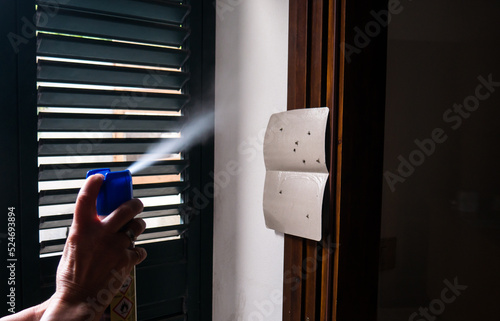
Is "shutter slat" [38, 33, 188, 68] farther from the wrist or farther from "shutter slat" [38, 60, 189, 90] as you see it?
the wrist

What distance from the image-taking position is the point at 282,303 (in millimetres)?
809

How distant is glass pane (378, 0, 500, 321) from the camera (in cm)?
130

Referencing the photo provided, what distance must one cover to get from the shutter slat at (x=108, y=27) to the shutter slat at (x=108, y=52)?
0.02 m

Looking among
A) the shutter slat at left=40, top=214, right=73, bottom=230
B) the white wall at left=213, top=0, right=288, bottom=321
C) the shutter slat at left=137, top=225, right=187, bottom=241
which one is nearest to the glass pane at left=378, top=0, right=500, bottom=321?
the white wall at left=213, top=0, right=288, bottom=321

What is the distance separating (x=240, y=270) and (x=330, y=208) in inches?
15.2

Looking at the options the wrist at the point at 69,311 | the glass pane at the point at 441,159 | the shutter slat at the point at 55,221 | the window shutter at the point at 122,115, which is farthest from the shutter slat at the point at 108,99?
the glass pane at the point at 441,159

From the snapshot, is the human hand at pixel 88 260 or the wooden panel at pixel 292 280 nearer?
the human hand at pixel 88 260

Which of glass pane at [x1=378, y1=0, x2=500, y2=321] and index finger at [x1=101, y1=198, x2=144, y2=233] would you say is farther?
glass pane at [x1=378, y1=0, x2=500, y2=321]

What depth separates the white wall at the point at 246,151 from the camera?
833mm

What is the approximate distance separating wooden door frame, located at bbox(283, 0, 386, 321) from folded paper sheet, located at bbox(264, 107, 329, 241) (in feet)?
0.06

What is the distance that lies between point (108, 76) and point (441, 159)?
116 cm

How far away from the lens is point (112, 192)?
1.73 ft

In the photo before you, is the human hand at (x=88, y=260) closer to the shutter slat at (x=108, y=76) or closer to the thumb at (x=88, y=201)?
the thumb at (x=88, y=201)

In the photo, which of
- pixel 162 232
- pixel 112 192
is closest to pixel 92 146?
pixel 162 232
